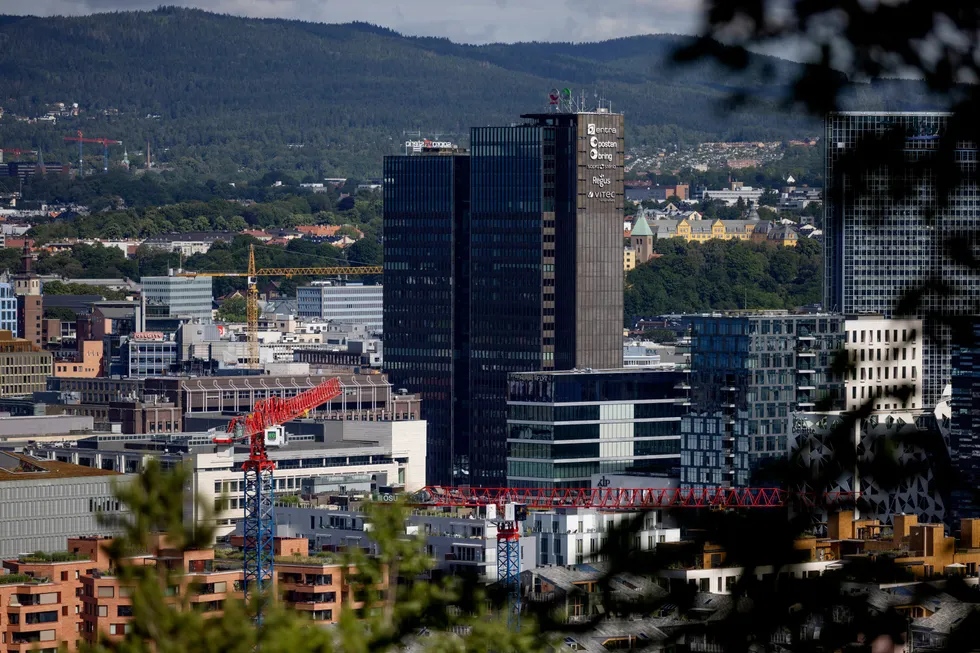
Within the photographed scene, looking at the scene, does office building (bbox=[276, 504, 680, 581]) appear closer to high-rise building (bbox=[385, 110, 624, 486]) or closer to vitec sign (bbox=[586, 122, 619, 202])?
high-rise building (bbox=[385, 110, 624, 486])

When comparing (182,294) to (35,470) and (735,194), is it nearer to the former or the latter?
(735,194)

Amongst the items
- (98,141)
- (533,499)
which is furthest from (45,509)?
(98,141)

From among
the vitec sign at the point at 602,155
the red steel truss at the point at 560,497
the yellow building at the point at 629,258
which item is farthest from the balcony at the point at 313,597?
the yellow building at the point at 629,258

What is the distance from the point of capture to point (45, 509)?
124ft

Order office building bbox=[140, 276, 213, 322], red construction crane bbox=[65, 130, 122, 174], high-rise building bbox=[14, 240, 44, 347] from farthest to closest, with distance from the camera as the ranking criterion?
red construction crane bbox=[65, 130, 122, 174], office building bbox=[140, 276, 213, 322], high-rise building bbox=[14, 240, 44, 347]

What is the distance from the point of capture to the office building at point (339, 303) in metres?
107

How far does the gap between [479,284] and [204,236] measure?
7121 cm

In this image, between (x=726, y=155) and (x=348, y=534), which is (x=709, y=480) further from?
(x=726, y=155)

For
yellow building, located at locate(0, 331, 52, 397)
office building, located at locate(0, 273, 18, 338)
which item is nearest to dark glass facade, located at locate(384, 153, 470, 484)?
yellow building, located at locate(0, 331, 52, 397)

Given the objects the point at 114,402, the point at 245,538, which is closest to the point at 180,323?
the point at 114,402

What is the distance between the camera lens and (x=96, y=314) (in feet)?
301

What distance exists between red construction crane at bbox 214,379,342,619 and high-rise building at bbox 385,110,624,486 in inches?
138

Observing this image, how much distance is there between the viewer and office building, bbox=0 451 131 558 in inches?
1470

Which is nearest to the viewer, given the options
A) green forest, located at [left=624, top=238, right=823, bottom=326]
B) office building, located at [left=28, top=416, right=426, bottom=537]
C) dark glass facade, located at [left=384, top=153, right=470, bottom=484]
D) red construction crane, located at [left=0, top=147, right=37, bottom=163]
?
office building, located at [left=28, top=416, right=426, bottom=537]
